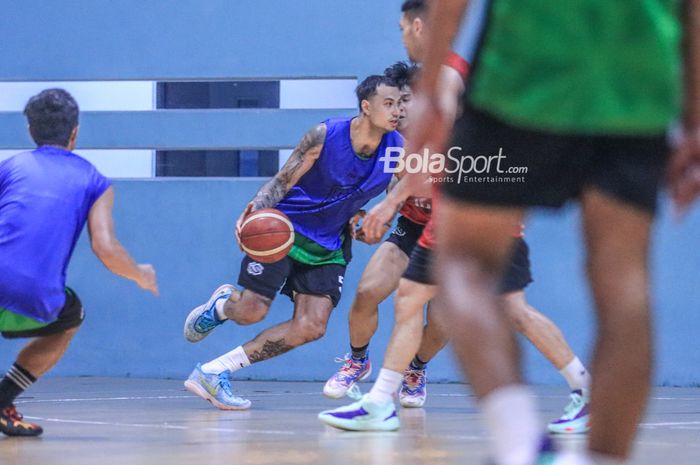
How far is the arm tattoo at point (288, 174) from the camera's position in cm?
579

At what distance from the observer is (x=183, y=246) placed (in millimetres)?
8438

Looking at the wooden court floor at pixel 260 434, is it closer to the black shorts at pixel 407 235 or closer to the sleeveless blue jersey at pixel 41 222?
the sleeveless blue jersey at pixel 41 222

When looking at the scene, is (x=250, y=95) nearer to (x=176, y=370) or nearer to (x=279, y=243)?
(x=176, y=370)

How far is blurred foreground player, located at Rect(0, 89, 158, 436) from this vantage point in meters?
3.96

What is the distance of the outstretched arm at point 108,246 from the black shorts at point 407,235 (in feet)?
5.31

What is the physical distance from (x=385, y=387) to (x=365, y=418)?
0.48 ft

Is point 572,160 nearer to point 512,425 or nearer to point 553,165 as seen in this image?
point 553,165

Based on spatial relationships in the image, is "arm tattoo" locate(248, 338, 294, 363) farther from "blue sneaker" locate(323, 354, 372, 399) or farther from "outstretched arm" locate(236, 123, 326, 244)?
"outstretched arm" locate(236, 123, 326, 244)

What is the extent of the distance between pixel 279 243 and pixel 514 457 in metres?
3.82

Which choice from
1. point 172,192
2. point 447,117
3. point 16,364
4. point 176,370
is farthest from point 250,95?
point 447,117

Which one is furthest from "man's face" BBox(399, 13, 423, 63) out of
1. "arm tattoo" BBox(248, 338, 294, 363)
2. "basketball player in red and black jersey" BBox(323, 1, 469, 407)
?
"arm tattoo" BBox(248, 338, 294, 363)

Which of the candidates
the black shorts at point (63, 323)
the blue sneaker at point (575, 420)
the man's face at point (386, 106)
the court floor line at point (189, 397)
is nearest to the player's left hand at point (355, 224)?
the man's face at point (386, 106)

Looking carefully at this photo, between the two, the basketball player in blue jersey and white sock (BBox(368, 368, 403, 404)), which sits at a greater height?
the basketball player in blue jersey

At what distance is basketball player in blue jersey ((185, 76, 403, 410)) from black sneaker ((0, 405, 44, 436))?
1.72 meters
